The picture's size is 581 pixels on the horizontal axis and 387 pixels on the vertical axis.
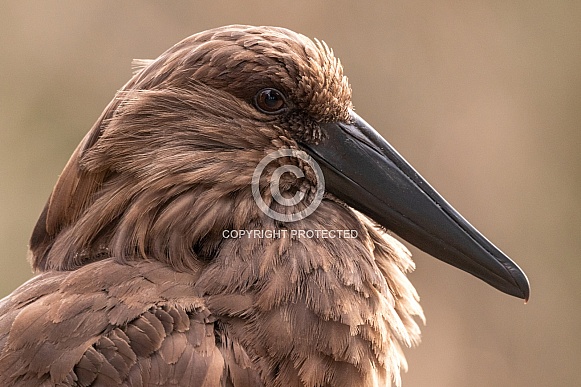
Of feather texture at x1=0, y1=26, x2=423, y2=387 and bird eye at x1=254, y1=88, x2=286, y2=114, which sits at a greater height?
bird eye at x1=254, y1=88, x2=286, y2=114

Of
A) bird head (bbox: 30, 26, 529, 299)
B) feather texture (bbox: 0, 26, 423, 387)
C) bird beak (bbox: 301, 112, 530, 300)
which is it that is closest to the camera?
feather texture (bbox: 0, 26, 423, 387)

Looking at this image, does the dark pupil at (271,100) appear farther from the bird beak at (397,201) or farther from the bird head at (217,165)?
the bird beak at (397,201)

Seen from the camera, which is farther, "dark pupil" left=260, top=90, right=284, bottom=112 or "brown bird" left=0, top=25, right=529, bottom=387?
"dark pupil" left=260, top=90, right=284, bottom=112

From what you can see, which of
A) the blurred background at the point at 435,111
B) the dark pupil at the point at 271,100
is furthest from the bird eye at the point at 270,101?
the blurred background at the point at 435,111

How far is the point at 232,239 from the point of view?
6.86 ft

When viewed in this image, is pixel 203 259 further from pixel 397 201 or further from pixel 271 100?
pixel 397 201

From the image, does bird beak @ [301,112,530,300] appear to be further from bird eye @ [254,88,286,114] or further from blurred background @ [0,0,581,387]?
blurred background @ [0,0,581,387]

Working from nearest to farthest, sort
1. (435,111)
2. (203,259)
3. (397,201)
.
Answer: (203,259) → (397,201) → (435,111)

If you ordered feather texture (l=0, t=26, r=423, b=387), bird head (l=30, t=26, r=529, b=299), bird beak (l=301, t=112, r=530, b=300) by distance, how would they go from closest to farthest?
feather texture (l=0, t=26, r=423, b=387) → bird head (l=30, t=26, r=529, b=299) → bird beak (l=301, t=112, r=530, b=300)

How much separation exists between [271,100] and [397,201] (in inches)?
16.4

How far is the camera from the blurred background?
4.83 m

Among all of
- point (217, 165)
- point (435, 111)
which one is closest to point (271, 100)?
point (217, 165)

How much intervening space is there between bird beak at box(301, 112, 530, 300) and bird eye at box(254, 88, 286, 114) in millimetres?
132

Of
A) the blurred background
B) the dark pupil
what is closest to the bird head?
the dark pupil
